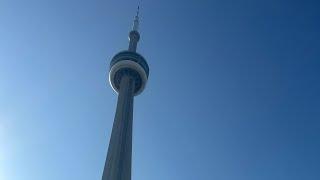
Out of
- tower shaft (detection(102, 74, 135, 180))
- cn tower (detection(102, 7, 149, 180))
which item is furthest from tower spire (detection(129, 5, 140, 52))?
tower shaft (detection(102, 74, 135, 180))

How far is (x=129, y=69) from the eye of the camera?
116m

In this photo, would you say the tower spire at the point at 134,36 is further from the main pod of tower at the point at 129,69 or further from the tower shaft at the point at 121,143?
the tower shaft at the point at 121,143

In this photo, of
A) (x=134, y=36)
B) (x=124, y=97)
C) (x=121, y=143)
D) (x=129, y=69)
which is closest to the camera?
(x=121, y=143)

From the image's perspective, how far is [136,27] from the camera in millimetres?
135000

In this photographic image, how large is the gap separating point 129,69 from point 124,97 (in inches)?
467

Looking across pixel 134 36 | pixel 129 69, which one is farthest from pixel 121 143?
pixel 134 36

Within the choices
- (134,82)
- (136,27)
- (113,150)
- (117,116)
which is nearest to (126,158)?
(113,150)

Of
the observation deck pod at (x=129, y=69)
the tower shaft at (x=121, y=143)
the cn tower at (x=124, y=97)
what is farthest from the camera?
the observation deck pod at (x=129, y=69)

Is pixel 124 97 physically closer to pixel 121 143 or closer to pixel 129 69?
pixel 129 69

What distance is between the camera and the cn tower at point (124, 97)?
88.7 meters

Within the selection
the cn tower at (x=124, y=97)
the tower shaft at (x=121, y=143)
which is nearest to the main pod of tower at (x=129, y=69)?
the cn tower at (x=124, y=97)

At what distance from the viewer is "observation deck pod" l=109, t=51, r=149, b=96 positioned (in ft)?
382

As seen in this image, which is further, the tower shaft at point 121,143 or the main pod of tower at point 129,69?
the main pod of tower at point 129,69

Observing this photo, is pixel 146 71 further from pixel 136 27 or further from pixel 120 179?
pixel 120 179
